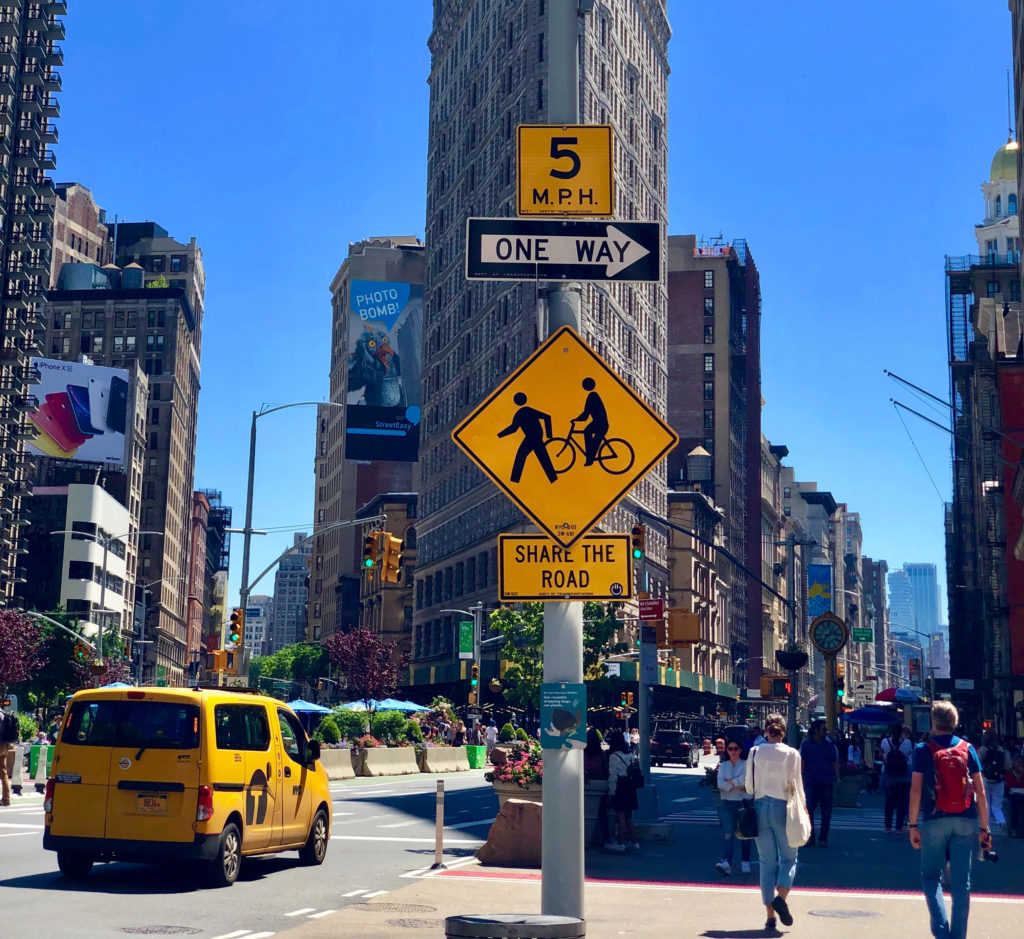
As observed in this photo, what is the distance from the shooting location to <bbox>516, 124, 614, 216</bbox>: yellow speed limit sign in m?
8.02

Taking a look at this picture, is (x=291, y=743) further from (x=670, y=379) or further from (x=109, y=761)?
(x=670, y=379)

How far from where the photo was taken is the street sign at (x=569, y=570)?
7.57 m

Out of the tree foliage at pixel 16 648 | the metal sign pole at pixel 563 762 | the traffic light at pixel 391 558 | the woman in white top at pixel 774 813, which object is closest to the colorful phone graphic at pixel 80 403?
the tree foliage at pixel 16 648

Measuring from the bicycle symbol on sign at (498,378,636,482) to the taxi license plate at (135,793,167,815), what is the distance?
383 inches

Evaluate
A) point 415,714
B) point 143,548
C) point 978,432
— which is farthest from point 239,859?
point 143,548

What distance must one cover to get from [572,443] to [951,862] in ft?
17.4

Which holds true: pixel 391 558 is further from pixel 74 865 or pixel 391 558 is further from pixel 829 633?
pixel 74 865

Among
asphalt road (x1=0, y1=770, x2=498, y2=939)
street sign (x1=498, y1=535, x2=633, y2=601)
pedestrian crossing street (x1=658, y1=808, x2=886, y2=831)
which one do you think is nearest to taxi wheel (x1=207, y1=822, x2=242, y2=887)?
asphalt road (x1=0, y1=770, x2=498, y2=939)

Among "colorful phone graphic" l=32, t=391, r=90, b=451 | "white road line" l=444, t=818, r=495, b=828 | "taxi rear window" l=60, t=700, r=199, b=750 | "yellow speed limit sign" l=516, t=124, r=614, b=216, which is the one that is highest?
"colorful phone graphic" l=32, t=391, r=90, b=451

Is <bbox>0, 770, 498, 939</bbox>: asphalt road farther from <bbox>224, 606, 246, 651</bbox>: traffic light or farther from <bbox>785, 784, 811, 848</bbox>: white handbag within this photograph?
<bbox>224, 606, 246, 651</bbox>: traffic light

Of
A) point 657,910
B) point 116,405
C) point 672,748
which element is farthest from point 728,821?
point 116,405

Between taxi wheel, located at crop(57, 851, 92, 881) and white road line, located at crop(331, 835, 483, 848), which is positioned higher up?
taxi wheel, located at crop(57, 851, 92, 881)

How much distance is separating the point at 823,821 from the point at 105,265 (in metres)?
177

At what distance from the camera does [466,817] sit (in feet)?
98.3
